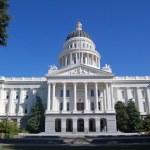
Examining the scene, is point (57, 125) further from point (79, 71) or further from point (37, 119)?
point (79, 71)

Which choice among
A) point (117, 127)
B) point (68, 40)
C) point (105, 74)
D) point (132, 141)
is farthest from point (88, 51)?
point (132, 141)

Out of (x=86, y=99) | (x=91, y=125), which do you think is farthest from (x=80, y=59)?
(x=91, y=125)

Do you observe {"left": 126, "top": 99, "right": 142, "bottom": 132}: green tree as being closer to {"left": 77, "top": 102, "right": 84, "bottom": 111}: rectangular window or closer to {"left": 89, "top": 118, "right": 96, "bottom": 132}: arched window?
{"left": 89, "top": 118, "right": 96, "bottom": 132}: arched window

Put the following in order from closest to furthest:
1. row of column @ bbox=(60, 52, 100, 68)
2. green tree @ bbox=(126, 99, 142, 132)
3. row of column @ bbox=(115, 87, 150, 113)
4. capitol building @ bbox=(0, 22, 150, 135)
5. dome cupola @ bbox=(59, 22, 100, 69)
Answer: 1. green tree @ bbox=(126, 99, 142, 132)
2. capitol building @ bbox=(0, 22, 150, 135)
3. row of column @ bbox=(115, 87, 150, 113)
4. row of column @ bbox=(60, 52, 100, 68)
5. dome cupola @ bbox=(59, 22, 100, 69)

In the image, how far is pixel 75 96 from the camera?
64500 millimetres

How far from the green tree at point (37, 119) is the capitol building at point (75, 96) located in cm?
247

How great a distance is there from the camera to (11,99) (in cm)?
7169

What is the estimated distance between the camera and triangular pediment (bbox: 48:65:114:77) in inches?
2616

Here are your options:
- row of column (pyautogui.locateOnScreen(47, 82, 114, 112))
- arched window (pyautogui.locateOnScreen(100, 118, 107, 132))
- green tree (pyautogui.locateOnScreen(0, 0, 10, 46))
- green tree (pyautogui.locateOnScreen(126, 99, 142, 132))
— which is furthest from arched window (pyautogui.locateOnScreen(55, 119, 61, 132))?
green tree (pyautogui.locateOnScreen(0, 0, 10, 46))

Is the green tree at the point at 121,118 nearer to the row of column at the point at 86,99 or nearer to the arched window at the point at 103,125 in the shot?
the row of column at the point at 86,99

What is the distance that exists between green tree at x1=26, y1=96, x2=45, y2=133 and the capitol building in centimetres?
247

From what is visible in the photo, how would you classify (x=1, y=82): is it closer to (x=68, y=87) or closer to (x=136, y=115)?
(x=68, y=87)

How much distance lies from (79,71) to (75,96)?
278 inches

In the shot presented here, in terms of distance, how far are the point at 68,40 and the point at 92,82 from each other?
28.4 metres
